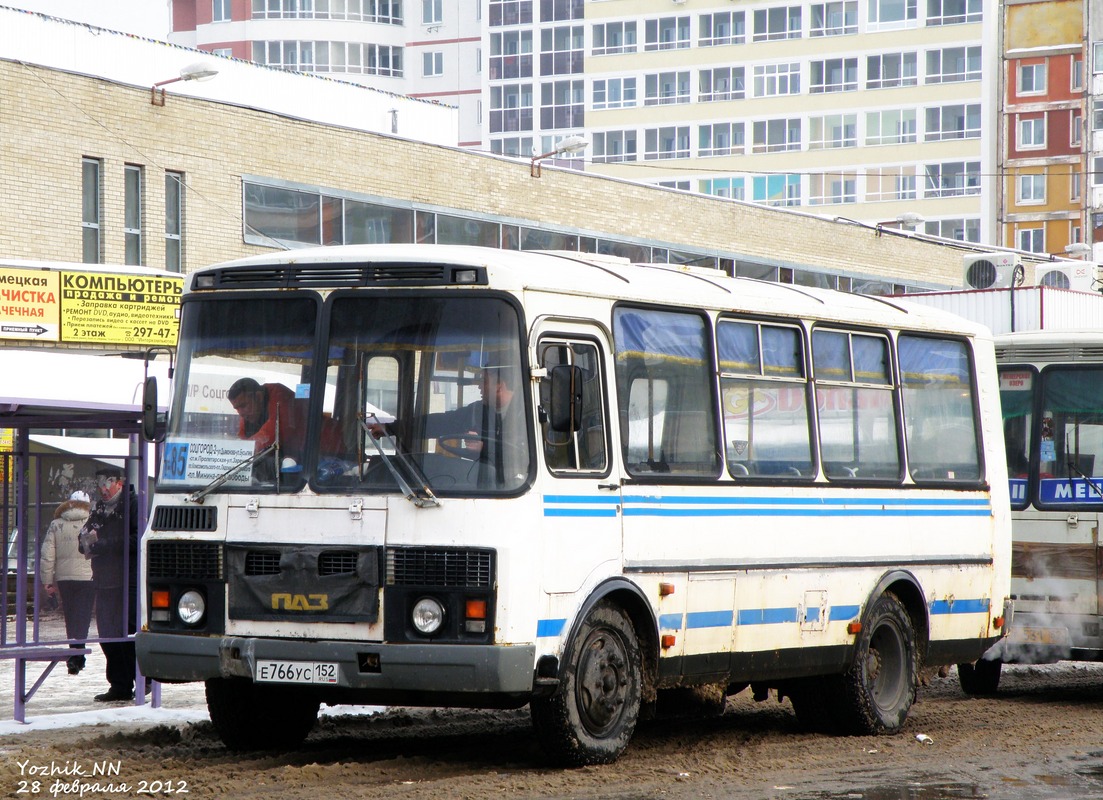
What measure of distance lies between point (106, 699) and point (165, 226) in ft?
69.1

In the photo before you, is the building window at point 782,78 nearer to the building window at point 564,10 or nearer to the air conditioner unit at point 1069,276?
the building window at point 564,10

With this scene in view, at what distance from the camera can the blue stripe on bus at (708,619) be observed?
417 inches

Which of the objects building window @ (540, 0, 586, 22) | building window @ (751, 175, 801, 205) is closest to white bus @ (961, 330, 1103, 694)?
building window @ (751, 175, 801, 205)

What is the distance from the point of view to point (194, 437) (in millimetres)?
9922

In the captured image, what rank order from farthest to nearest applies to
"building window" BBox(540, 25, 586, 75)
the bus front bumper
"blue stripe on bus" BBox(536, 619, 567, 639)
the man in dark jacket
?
"building window" BBox(540, 25, 586, 75) → the man in dark jacket → "blue stripe on bus" BBox(536, 619, 567, 639) → the bus front bumper

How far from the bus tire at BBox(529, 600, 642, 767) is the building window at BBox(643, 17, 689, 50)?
284 ft

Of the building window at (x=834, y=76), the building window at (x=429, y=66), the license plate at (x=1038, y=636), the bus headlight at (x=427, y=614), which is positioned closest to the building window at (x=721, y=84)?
the building window at (x=834, y=76)

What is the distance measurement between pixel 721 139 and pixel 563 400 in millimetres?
85911

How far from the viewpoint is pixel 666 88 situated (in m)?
94.7

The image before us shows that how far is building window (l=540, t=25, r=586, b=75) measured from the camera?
99.4 metres

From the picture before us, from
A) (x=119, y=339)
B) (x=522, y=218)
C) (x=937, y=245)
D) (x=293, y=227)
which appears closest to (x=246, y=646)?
(x=119, y=339)

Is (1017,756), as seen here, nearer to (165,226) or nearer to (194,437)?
(194,437)

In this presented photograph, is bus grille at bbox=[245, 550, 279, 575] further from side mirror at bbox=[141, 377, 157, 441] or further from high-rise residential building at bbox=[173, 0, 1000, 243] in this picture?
high-rise residential building at bbox=[173, 0, 1000, 243]

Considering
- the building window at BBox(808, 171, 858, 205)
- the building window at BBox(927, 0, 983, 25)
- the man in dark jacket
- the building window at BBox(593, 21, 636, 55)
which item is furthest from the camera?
the building window at BBox(593, 21, 636, 55)
